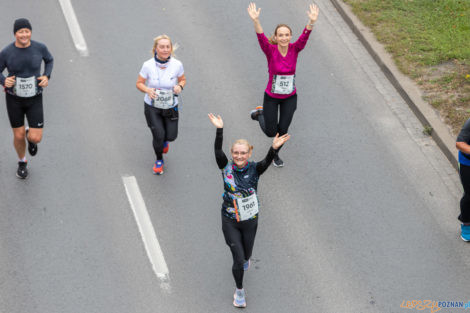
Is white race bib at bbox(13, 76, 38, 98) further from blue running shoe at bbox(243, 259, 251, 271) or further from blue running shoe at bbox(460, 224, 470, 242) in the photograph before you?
blue running shoe at bbox(460, 224, 470, 242)

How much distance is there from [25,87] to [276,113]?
331 cm

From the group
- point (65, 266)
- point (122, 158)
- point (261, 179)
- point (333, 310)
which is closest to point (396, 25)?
point (261, 179)

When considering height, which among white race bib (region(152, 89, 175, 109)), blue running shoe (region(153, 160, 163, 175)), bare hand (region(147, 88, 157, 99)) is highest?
bare hand (region(147, 88, 157, 99))

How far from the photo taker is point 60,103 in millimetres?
12086

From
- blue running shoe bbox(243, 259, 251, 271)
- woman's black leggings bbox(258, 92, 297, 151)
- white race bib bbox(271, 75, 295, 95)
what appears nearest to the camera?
blue running shoe bbox(243, 259, 251, 271)

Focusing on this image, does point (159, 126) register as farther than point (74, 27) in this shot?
No

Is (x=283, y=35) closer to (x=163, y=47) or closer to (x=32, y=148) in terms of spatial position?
(x=163, y=47)

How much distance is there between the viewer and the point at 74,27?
46.7ft

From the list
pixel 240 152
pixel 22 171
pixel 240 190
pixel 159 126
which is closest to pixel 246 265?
pixel 240 190

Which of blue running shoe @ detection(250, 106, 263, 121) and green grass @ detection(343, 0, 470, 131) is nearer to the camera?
blue running shoe @ detection(250, 106, 263, 121)

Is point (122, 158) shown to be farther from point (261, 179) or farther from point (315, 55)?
point (315, 55)

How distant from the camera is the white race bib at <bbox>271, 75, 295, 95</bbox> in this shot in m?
10.4

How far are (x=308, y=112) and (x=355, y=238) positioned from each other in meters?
2.94

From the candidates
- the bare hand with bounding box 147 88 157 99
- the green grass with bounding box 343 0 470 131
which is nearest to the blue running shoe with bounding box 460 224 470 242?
the green grass with bounding box 343 0 470 131
